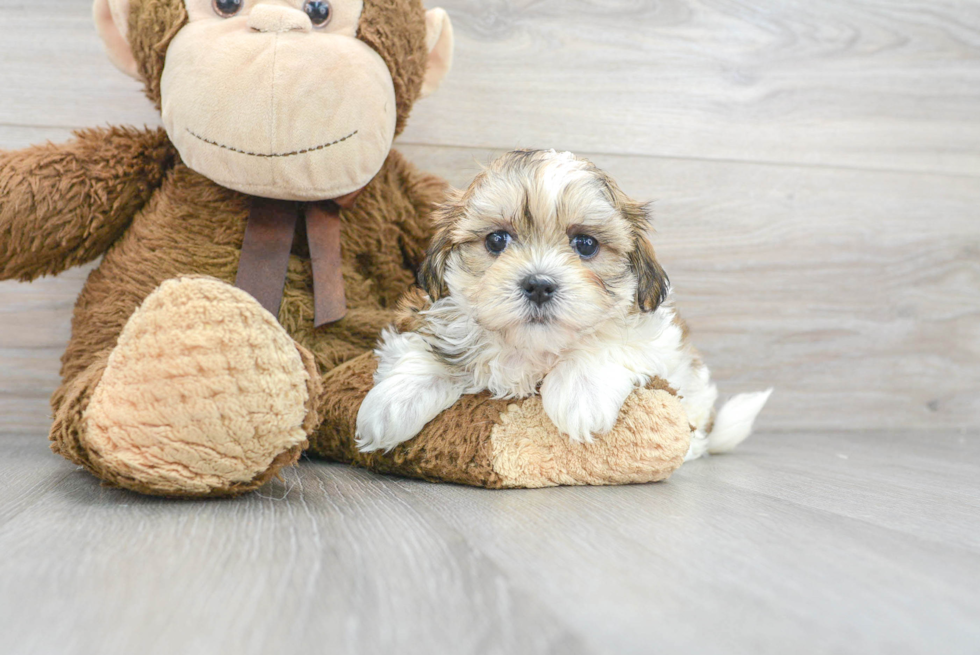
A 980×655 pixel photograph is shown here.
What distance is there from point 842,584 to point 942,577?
0.15 m

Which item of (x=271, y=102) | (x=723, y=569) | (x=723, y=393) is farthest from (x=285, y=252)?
(x=723, y=393)

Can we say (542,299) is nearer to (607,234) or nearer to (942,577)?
(607,234)

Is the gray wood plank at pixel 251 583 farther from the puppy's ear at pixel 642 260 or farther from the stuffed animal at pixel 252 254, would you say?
the puppy's ear at pixel 642 260

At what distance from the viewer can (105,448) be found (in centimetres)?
110

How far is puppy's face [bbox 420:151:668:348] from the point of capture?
1.26 m

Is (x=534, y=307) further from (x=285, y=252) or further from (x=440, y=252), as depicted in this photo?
(x=285, y=252)

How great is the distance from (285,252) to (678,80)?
1244mm

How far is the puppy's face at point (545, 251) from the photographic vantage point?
1.26 meters

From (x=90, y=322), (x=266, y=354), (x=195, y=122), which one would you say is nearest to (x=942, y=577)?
(x=266, y=354)

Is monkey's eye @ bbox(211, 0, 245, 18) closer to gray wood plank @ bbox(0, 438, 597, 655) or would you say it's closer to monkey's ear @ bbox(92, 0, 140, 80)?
monkey's ear @ bbox(92, 0, 140, 80)

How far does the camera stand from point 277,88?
1.36 metres

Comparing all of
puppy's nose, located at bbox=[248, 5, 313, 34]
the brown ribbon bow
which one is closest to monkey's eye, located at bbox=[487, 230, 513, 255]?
the brown ribbon bow

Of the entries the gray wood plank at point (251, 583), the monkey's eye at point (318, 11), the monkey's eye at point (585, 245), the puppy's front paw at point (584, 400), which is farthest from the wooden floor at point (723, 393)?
the monkey's eye at point (318, 11)

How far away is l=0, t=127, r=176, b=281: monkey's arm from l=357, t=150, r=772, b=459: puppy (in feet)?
2.11
